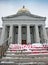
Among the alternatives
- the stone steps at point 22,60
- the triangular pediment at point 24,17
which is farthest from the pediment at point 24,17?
the stone steps at point 22,60

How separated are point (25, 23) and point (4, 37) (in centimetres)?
670

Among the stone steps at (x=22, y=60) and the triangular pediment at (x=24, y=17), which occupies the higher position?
the triangular pediment at (x=24, y=17)

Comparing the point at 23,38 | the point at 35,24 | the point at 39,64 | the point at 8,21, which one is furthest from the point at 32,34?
the point at 39,64

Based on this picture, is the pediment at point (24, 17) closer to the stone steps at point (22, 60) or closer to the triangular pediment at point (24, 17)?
the triangular pediment at point (24, 17)

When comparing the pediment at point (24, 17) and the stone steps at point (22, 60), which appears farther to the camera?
the pediment at point (24, 17)

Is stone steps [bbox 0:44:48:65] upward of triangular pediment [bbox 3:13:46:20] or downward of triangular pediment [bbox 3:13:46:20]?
downward

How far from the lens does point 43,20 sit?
34.3 meters

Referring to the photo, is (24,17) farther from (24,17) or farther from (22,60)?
(22,60)

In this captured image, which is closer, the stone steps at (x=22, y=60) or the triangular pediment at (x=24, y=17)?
the stone steps at (x=22, y=60)

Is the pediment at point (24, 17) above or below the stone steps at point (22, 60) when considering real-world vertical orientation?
above

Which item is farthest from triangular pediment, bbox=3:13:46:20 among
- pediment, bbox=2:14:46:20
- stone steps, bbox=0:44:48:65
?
stone steps, bbox=0:44:48:65

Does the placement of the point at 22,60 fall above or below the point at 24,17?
below

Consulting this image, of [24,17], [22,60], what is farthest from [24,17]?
[22,60]

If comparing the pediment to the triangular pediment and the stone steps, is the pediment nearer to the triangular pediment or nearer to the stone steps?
the triangular pediment
